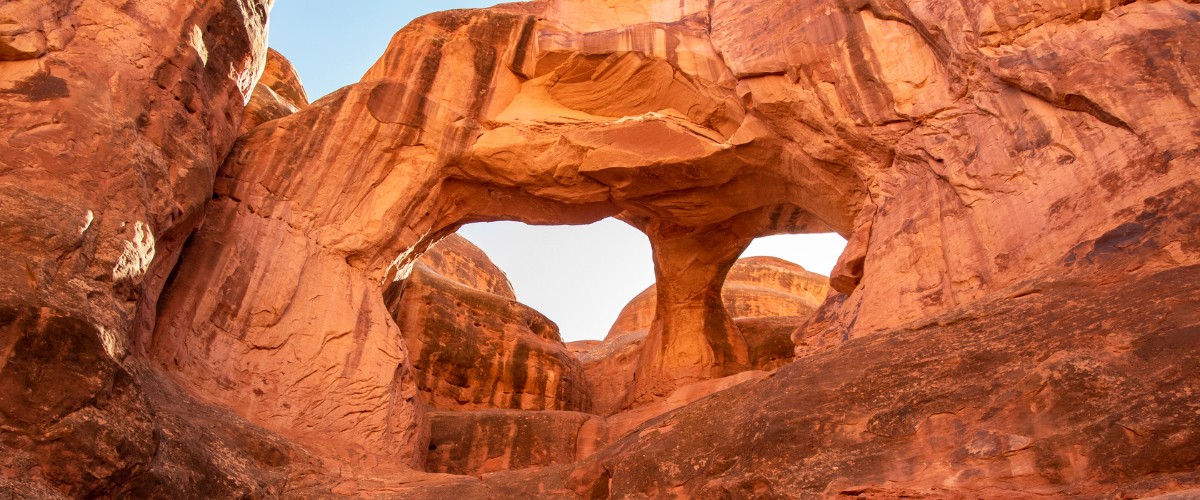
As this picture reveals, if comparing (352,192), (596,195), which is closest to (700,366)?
(596,195)

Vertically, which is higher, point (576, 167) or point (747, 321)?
point (576, 167)

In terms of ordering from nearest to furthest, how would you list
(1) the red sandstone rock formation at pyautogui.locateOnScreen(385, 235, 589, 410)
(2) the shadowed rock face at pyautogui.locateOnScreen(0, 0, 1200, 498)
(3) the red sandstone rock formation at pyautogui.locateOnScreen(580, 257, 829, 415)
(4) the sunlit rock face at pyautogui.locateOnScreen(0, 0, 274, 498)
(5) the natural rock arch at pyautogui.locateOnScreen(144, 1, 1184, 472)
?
(2) the shadowed rock face at pyautogui.locateOnScreen(0, 0, 1200, 498), (4) the sunlit rock face at pyautogui.locateOnScreen(0, 0, 274, 498), (5) the natural rock arch at pyautogui.locateOnScreen(144, 1, 1184, 472), (1) the red sandstone rock formation at pyautogui.locateOnScreen(385, 235, 589, 410), (3) the red sandstone rock formation at pyautogui.locateOnScreen(580, 257, 829, 415)

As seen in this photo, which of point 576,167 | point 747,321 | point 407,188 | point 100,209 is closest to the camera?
point 100,209

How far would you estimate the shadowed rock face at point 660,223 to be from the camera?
6883 millimetres

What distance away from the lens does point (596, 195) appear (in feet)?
50.2

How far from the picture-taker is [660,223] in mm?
17922

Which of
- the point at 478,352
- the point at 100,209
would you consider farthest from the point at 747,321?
the point at 100,209

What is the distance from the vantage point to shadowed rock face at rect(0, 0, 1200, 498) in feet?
22.6

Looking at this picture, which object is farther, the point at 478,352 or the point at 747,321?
the point at 747,321

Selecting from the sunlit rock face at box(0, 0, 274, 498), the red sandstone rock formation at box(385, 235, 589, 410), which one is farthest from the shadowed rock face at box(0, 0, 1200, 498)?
the red sandstone rock formation at box(385, 235, 589, 410)

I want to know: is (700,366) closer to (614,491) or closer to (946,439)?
(614,491)

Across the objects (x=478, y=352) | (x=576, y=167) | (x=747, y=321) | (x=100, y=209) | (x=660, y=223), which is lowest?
(x=100, y=209)

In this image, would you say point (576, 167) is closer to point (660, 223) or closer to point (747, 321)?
point (660, 223)

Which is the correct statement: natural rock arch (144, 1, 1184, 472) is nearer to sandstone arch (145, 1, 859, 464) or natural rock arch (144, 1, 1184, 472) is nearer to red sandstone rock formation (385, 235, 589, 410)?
sandstone arch (145, 1, 859, 464)
